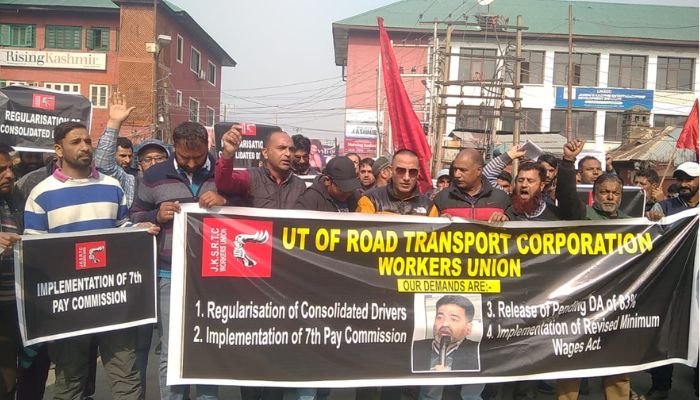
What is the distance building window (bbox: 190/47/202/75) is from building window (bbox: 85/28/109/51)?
629cm

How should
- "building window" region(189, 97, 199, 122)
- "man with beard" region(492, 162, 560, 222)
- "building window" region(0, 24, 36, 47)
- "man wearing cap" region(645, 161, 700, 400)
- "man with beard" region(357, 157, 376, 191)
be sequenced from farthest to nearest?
1. "building window" region(189, 97, 199, 122)
2. "building window" region(0, 24, 36, 47)
3. "man with beard" region(357, 157, 376, 191)
4. "man wearing cap" region(645, 161, 700, 400)
5. "man with beard" region(492, 162, 560, 222)

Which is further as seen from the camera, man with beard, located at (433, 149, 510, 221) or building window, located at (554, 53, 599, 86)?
building window, located at (554, 53, 599, 86)

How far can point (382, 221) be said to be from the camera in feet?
13.3

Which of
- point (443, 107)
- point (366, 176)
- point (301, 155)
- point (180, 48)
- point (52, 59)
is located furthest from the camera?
point (180, 48)

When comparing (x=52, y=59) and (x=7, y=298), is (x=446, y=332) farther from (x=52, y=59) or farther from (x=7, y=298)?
(x=52, y=59)

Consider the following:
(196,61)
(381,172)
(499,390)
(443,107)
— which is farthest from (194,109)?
(499,390)

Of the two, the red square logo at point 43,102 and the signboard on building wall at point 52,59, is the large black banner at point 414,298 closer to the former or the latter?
the red square logo at point 43,102

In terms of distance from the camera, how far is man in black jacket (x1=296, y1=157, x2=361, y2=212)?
4.11 metres

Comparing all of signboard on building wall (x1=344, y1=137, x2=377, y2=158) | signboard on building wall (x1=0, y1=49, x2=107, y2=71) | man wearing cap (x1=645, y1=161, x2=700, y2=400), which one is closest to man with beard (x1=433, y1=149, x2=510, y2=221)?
man wearing cap (x1=645, y1=161, x2=700, y2=400)

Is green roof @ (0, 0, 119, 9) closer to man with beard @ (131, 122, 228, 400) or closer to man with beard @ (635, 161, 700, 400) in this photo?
man with beard @ (131, 122, 228, 400)

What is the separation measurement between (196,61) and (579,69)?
85.8 feet

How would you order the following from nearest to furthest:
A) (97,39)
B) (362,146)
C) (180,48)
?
(97,39) < (180,48) < (362,146)

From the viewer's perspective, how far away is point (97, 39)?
38.0 m

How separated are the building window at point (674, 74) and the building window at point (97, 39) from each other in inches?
1382
